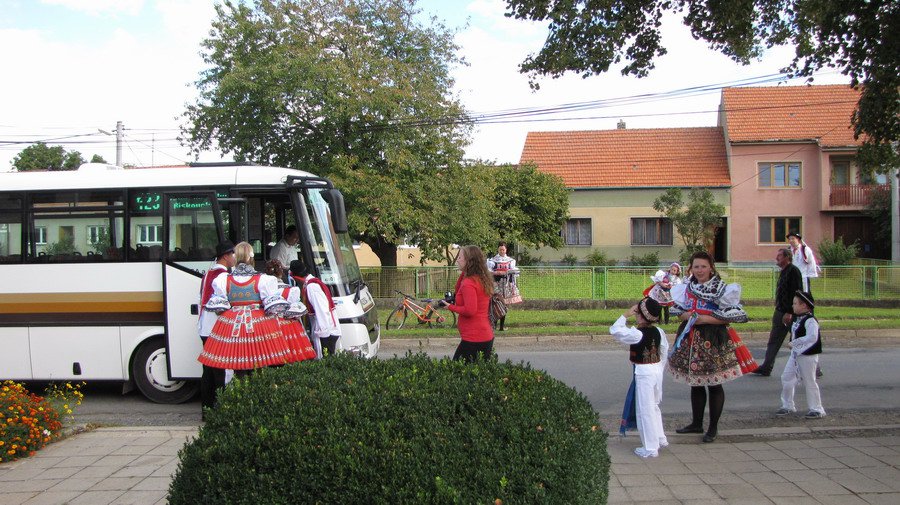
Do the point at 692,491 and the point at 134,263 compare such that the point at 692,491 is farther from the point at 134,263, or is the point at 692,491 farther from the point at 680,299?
the point at 134,263

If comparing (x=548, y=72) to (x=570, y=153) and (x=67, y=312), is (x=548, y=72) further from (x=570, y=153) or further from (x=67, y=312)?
(x=570, y=153)

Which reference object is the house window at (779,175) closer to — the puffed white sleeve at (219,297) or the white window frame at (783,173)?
the white window frame at (783,173)

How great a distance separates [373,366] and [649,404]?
308cm

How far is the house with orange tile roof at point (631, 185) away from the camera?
116 ft

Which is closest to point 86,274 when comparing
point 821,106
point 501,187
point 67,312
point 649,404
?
point 67,312

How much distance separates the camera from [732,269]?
Answer: 19.5 metres

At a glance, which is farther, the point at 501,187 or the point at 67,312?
the point at 501,187

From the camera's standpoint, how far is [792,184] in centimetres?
3512

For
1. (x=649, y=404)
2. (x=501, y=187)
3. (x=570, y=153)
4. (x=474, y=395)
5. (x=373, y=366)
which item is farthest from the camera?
(x=570, y=153)

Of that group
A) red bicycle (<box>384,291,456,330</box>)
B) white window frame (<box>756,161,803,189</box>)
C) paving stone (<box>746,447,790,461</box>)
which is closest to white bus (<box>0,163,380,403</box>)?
paving stone (<box>746,447,790,461</box>)

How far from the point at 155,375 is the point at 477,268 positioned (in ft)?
14.7

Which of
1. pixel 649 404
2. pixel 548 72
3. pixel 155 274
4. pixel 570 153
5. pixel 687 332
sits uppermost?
pixel 570 153

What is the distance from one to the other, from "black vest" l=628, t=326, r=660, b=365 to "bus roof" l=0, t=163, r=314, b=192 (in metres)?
4.77

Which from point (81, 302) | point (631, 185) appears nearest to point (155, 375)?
point (81, 302)
